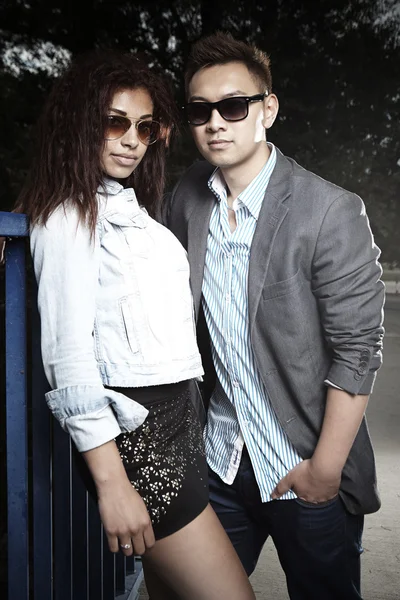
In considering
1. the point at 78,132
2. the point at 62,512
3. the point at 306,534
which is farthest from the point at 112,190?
the point at 306,534

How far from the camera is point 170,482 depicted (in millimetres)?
1705

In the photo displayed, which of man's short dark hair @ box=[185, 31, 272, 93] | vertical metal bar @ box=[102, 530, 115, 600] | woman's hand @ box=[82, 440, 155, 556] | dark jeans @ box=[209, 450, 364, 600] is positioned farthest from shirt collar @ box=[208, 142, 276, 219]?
vertical metal bar @ box=[102, 530, 115, 600]

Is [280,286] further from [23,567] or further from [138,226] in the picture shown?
[23,567]

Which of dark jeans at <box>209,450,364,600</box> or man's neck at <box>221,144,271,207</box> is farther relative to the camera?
man's neck at <box>221,144,271,207</box>

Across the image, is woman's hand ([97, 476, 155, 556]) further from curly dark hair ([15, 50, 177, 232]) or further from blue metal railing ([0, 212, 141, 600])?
curly dark hair ([15, 50, 177, 232])

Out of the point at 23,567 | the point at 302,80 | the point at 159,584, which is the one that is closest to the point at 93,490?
the point at 23,567

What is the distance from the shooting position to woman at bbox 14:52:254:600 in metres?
1.57

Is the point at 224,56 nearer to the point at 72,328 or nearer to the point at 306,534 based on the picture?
the point at 72,328

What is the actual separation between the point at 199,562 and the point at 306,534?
521 mm

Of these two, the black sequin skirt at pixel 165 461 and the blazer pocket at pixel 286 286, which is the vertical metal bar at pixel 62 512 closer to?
the black sequin skirt at pixel 165 461

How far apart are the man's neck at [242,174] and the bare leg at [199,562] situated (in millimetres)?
1031

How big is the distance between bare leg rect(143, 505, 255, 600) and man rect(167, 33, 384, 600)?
402mm

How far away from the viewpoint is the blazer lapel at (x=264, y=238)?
2.03 metres

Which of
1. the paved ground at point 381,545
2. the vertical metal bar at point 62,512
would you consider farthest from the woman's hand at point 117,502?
the paved ground at point 381,545
